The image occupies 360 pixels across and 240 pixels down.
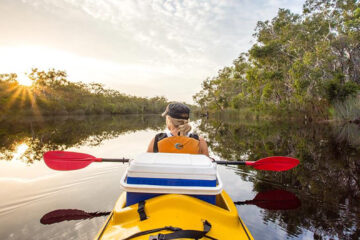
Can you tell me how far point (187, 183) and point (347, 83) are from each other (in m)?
20.2

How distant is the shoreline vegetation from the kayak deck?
61.3 feet

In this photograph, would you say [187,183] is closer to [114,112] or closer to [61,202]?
[61,202]

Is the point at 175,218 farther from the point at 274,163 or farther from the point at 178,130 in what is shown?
the point at 274,163

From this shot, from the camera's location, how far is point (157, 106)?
83062 mm

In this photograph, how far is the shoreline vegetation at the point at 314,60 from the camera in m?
16.2

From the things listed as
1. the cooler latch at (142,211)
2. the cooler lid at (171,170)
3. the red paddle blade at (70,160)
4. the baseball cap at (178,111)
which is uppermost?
the baseball cap at (178,111)

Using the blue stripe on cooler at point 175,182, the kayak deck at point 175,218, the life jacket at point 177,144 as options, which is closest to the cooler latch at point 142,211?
the kayak deck at point 175,218

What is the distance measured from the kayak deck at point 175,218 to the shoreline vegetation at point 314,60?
1870 centimetres

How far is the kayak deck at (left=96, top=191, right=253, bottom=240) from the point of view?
4.31ft

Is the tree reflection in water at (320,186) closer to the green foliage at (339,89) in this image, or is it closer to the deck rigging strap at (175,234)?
the deck rigging strap at (175,234)

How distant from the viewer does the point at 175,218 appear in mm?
1343

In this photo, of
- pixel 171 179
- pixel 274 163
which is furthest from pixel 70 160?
pixel 274 163

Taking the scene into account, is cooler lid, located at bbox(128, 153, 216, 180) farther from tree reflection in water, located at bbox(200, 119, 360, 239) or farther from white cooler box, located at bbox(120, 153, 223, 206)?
tree reflection in water, located at bbox(200, 119, 360, 239)

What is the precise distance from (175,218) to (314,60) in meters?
20.9
